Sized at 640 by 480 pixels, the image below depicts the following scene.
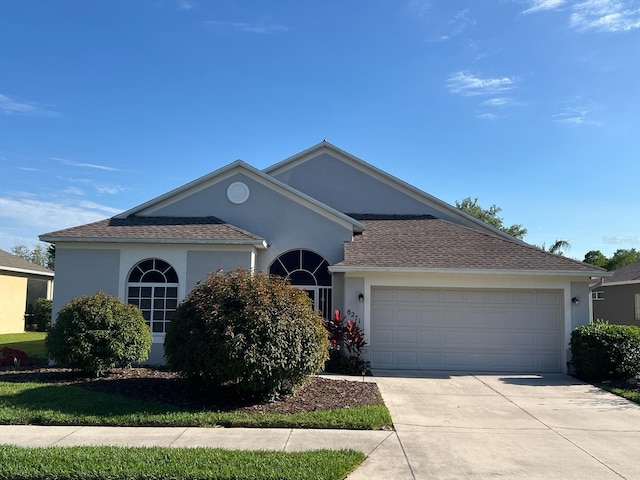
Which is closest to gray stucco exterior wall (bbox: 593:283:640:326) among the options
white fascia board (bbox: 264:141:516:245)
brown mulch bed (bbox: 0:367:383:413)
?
white fascia board (bbox: 264:141:516:245)

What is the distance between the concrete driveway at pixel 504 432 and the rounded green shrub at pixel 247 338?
2012 millimetres

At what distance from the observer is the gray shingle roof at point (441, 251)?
14.1 metres

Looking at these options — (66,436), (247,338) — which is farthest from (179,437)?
(247,338)

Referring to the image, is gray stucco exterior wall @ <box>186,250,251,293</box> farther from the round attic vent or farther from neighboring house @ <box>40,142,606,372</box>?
the round attic vent

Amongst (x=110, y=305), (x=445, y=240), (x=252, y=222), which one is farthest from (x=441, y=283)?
(x=110, y=305)

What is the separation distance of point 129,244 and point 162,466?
915 cm

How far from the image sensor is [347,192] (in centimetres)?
1900

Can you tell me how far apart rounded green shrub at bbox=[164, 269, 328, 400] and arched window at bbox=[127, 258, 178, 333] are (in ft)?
14.2

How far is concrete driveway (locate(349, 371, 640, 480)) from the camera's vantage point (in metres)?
6.32

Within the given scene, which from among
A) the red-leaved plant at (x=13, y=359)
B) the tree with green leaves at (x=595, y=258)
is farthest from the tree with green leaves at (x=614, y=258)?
the red-leaved plant at (x=13, y=359)

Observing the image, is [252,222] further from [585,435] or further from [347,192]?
[585,435]

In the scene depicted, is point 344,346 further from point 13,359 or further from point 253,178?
point 13,359

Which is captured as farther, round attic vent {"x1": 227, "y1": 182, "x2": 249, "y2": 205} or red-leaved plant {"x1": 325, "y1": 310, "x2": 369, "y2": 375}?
round attic vent {"x1": 227, "y1": 182, "x2": 249, "y2": 205}

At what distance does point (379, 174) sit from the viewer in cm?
1884
